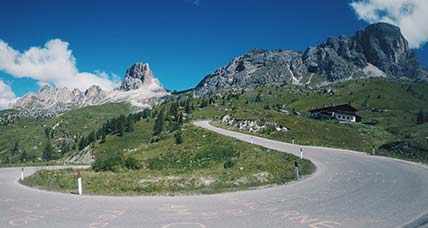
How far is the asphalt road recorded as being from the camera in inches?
550

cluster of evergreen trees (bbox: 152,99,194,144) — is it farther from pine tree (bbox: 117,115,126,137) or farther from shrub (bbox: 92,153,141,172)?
shrub (bbox: 92,153,141,172)

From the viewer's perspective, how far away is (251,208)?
16.6m

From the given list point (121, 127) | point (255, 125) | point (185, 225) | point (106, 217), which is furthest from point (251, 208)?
point (121, 127)

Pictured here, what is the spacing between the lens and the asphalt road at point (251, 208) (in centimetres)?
1398

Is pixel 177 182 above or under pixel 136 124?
under

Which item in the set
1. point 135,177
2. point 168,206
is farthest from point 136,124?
point 168,206

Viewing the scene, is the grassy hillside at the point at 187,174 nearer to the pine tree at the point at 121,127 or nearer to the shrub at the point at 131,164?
the shrub at the point at 131,164

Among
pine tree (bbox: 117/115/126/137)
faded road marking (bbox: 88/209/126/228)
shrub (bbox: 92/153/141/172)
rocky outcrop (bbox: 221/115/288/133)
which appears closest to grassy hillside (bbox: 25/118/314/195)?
shrub (bbox: 92/153/141/172)

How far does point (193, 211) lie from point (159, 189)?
23.8 ft

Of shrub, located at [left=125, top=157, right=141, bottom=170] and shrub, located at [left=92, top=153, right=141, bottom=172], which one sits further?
shrub, located at [left=125, top=157, right=141, bottom=170]

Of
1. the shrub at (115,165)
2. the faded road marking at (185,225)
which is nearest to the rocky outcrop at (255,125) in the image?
the shrub at (115,165)

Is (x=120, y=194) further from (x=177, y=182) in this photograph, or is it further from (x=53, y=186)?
(x=53, y=186)

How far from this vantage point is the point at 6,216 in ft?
53.2

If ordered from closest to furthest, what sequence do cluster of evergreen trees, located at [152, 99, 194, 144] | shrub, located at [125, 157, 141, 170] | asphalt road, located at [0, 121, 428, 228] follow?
asphalt road, located at [0, 121, 428, 228], shrub, located at [125, 157, 141, 170], cluster of evergreen trees, located at [152, 99, 194, 144]
